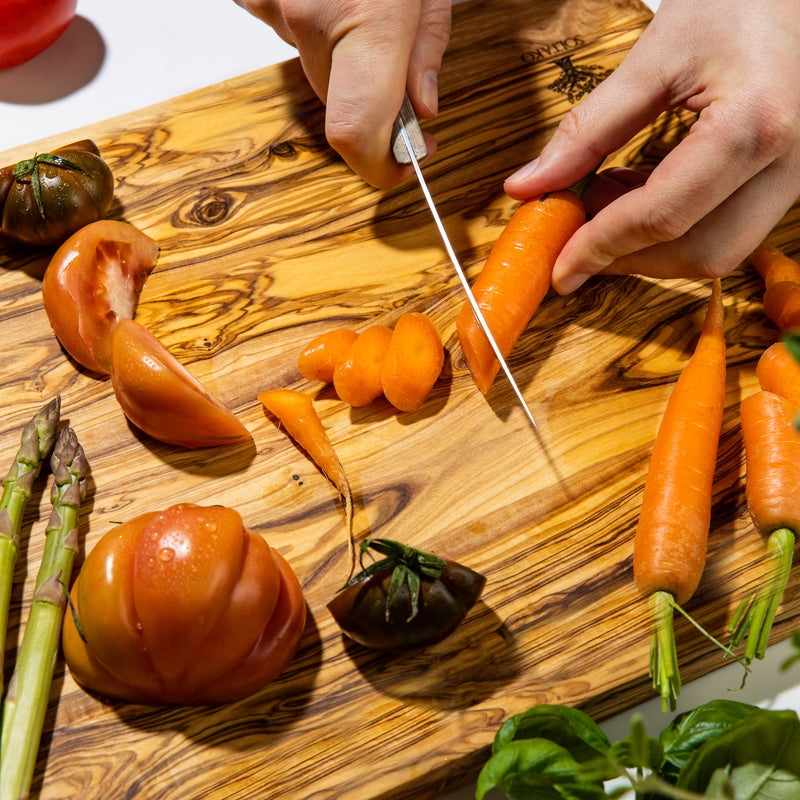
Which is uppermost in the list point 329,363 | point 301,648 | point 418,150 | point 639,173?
point 418,150

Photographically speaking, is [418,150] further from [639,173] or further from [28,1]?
[28,1]

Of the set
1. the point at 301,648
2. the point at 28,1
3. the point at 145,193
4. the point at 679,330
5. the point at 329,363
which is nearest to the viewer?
the point at 301,648

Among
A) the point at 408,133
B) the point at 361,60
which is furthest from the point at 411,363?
the point at 361,60

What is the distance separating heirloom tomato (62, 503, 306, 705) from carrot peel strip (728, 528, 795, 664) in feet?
2.74

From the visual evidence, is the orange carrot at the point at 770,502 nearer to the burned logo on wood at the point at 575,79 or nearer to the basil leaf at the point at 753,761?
the basil leaf at the point at 753,761

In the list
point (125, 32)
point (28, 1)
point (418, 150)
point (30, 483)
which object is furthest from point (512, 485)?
point (125, 32)

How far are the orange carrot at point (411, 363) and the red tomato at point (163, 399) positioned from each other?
13.3 inches

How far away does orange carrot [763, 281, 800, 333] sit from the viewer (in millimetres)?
1865

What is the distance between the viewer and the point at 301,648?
63.1 inches

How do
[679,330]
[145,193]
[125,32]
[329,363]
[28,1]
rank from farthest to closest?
[125,32], [28,1], [145,193], [679,330], [329,363]

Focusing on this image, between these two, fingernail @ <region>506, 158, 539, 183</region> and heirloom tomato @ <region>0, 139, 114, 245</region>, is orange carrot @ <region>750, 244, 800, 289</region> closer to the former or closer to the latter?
fingernail @ <region>506, 158, 539, 183</region>

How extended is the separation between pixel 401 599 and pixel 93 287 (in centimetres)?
102

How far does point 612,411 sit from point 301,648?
2.78 feet

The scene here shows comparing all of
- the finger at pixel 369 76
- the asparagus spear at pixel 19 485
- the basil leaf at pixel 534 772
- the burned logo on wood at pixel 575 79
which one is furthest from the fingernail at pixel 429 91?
the basil leaf at pixel 534 772
